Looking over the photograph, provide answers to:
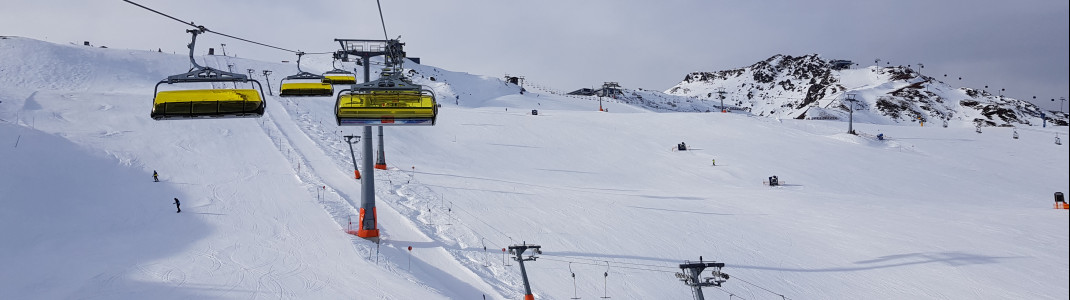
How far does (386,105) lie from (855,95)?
113 metres

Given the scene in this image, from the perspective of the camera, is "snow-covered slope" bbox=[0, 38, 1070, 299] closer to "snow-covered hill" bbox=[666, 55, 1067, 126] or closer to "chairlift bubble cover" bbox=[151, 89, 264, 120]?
"chairlift bubble cover" bbox=[151, 89, 264, 120]

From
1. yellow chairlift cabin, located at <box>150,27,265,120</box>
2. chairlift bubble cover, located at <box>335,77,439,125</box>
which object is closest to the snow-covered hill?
chairlift bubble cover, located at <box>335,77,439,125</box>

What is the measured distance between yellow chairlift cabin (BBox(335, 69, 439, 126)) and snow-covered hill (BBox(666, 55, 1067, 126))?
8509cm

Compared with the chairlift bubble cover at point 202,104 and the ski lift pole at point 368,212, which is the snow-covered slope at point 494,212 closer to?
the ski lift pole at point 368,212

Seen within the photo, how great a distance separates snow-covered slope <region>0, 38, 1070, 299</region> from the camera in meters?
13.5

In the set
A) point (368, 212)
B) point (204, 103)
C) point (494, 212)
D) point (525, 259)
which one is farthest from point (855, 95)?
point (204, 103)

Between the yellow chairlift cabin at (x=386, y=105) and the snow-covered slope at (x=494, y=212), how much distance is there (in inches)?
168

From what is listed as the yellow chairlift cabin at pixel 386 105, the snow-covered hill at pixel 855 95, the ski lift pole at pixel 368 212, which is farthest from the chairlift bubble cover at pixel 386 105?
the snow-covered hill at pixel 855 95

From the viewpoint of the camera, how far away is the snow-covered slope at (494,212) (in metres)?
13.5

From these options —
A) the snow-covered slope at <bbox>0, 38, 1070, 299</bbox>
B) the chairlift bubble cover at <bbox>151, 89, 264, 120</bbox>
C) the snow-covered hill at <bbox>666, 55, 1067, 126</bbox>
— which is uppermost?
the snow-covered hill at <bbox>666, 55, 1067, 126</bbox>

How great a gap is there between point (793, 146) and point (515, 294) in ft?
104

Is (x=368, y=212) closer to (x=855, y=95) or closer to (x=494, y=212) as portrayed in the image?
(x=494, y=212)

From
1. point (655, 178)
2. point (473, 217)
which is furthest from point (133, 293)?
point (655, 178)

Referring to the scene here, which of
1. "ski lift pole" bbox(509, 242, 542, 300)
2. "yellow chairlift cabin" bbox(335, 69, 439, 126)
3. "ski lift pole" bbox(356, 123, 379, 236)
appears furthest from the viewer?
"ski lift pole" bbox(356, 123, 379, 236)
